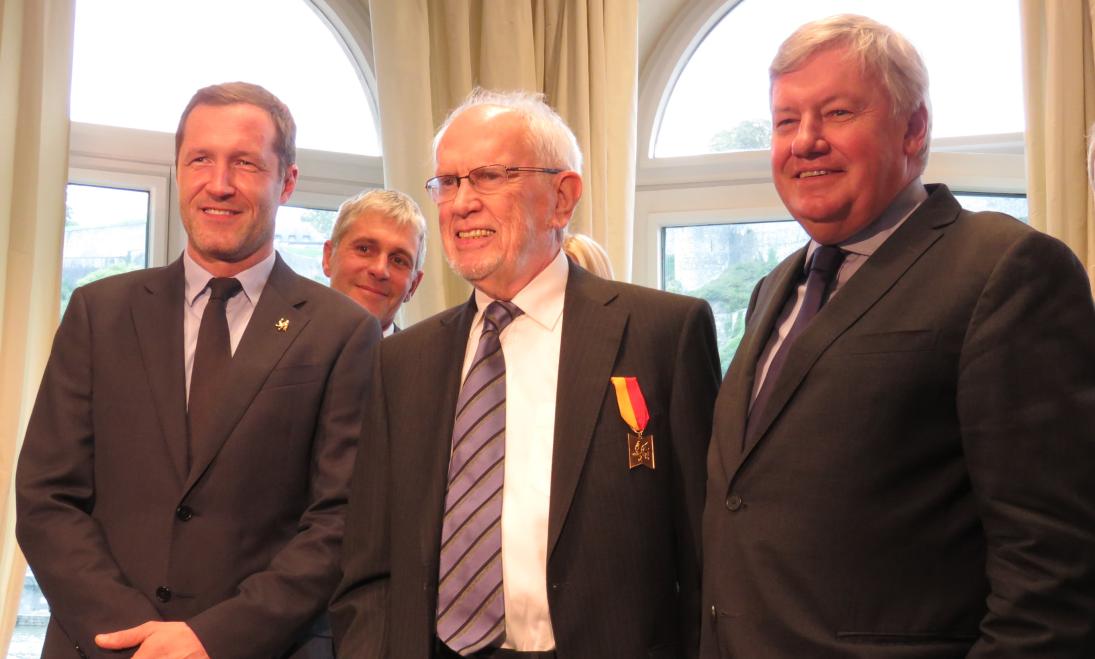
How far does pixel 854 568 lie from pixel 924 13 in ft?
11.7

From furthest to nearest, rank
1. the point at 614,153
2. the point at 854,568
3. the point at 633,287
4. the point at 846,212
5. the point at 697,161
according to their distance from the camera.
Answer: the point at 697,161 < the point at 614,153 < the point at 633,287 < the point at 846,212 < the point at 854,568

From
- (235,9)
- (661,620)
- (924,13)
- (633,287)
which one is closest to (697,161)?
(924,13)

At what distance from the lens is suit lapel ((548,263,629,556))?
188cm

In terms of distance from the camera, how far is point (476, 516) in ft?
Answer: 6.35

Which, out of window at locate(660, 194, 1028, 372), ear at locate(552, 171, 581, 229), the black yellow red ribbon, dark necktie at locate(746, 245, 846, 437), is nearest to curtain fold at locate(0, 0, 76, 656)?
ear at locate(552, 171, 581, 229)

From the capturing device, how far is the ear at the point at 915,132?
1806 mm

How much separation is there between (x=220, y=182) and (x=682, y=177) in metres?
2.93

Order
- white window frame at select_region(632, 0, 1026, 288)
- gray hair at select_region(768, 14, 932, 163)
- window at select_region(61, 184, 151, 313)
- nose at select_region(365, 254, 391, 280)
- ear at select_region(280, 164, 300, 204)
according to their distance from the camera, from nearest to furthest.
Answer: gray hair at select_region(768, 14, 932, 163), ear at select_region(280, 164, 300, 204), nose at select_region(365, 254, 391, 280), window at select_region(61, 184, 151, 313), white window frame at select_region(632, 0, 1026, 288)

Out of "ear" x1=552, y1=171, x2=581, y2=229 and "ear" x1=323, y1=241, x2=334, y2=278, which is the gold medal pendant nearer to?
"ear" x1=552, y1=171, x2=581, y2=229

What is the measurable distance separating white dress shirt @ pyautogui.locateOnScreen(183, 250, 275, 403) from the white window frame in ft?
9.05

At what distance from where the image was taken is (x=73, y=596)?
199 centimetres

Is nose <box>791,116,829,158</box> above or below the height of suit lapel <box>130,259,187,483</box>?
above

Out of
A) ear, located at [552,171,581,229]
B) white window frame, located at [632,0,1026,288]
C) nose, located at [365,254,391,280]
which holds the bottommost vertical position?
nose, located at [365,254,391,280]

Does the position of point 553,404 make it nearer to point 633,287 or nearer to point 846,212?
point 633,287
